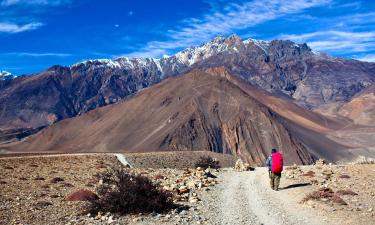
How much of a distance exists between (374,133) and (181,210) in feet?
539

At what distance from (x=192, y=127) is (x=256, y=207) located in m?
103

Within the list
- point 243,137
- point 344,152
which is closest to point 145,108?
point 243,137

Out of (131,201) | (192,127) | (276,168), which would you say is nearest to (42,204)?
(131,201)

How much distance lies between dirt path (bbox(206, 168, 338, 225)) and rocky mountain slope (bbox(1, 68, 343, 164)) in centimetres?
7937

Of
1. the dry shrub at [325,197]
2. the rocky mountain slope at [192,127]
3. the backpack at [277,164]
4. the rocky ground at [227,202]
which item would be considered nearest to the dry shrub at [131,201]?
the rocky ground at [227,202]

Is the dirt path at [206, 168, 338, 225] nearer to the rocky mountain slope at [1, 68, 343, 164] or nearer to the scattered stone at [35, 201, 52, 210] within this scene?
the scattered stone at [35, 201, 52, 210]

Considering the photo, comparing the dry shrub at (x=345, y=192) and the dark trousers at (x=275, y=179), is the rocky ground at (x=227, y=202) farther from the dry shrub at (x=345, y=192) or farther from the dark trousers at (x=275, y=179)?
the dark trousers at (x=275, y=179)

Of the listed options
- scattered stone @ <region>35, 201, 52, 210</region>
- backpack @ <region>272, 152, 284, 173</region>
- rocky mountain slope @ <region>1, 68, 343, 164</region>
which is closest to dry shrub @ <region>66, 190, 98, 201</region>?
scattered stone @ <region>35, 201, 52, 210</region>

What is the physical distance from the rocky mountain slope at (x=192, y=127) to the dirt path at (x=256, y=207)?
79366 mm

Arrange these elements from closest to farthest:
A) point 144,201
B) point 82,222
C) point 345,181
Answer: point 82,222 < point 144,201 < point 345,181

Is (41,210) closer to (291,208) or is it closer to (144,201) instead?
(144,201)

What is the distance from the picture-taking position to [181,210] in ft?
54.9

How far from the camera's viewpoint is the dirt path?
50.3 feet

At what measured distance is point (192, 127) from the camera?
12038cm
